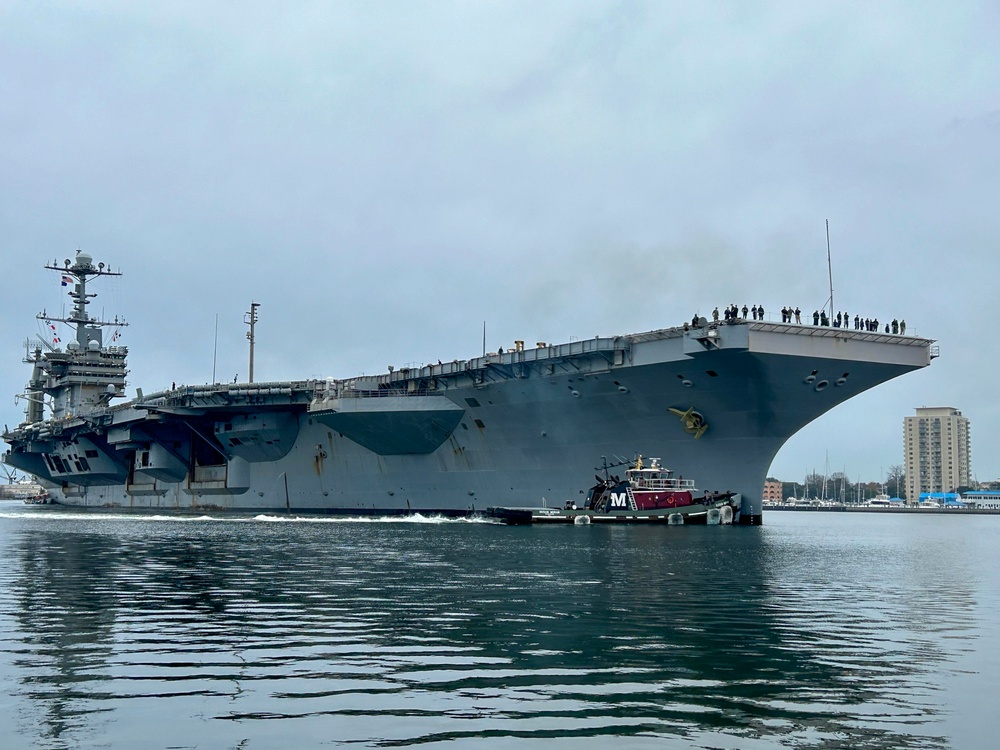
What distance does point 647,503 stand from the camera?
35.1 metres

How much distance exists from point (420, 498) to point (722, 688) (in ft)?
114

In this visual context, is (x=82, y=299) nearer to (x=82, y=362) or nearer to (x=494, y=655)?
(x=82, y=362)

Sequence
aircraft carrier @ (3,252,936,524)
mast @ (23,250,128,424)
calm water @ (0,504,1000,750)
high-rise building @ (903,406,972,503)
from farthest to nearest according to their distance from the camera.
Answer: high-rise building @ (903,406,972,503), mast @ (23,250,128,424), aircraft carrier @ (3,252,936,524), calm water @ (0,504,1000,750)

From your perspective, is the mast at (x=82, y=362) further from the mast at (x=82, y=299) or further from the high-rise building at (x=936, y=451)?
the high-rise building at (x=936, y=451)

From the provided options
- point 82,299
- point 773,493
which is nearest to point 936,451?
point 773,493

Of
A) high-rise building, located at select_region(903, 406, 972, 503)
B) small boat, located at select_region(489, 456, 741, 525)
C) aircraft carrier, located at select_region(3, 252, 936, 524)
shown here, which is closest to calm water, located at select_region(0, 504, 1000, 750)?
aircraft carrier, located at select_region(3, 252, 936, 524)

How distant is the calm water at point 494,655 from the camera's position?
677cm

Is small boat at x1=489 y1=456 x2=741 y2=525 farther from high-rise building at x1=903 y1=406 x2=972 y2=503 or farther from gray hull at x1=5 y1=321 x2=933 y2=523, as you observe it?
high-rise building at x1=903 y1=406 x2=972 y2=503

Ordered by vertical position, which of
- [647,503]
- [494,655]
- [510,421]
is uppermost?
[510,421]

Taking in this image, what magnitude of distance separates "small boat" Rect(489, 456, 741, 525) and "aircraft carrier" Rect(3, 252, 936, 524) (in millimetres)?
572

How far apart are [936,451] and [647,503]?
14178cm

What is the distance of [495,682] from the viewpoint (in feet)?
27.0

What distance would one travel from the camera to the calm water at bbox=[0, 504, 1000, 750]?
677 cm

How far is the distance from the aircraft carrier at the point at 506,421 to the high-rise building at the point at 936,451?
13146 centimetres
